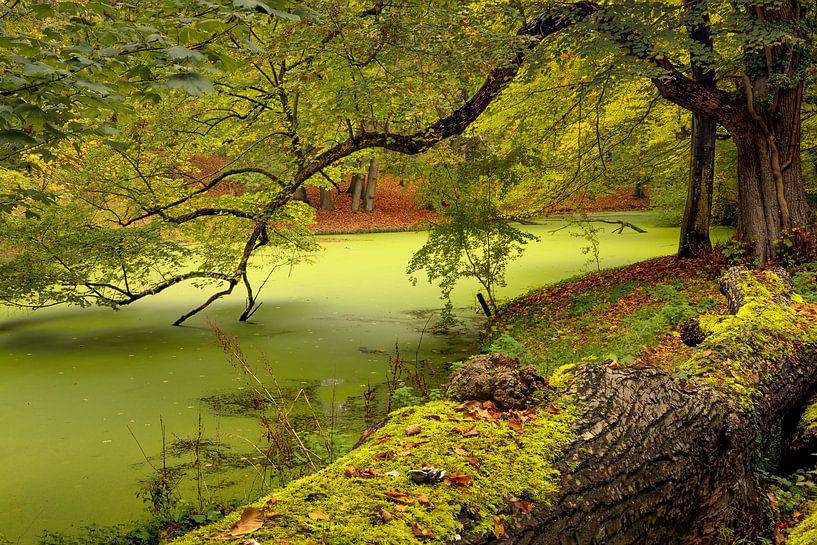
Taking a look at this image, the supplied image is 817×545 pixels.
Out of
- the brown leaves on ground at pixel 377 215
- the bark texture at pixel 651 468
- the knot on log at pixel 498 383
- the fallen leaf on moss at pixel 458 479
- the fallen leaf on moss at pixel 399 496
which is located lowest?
the bark texture at pixel 651 468

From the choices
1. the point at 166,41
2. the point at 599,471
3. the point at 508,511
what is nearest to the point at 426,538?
the point at 508,511

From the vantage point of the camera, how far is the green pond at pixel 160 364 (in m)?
4.52

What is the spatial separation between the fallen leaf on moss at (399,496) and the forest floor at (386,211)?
16554mm

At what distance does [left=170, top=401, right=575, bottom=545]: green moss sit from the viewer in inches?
59.9

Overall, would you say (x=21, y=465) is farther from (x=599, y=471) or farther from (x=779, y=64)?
(x=779, y=64)

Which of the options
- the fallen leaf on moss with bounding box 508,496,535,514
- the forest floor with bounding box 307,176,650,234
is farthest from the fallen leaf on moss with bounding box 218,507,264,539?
the forest floor with bounding box 307,176,650,234

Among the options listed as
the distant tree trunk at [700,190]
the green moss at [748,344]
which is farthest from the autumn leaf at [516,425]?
the distant tree trunk at [700,190]

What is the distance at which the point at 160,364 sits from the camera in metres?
7.61

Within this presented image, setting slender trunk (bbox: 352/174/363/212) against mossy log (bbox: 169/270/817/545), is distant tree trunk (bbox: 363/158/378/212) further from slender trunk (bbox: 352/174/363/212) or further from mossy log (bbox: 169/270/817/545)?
mossy log (bbox: 169/270/817/545)

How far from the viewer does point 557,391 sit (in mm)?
2330

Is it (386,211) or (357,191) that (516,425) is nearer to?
(357,191)

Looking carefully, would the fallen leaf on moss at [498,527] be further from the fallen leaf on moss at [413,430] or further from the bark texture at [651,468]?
the fallen leaf on moss at [413,430]

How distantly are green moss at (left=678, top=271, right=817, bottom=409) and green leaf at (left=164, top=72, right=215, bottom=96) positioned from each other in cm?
216

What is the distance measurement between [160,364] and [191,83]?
19.8 ft
